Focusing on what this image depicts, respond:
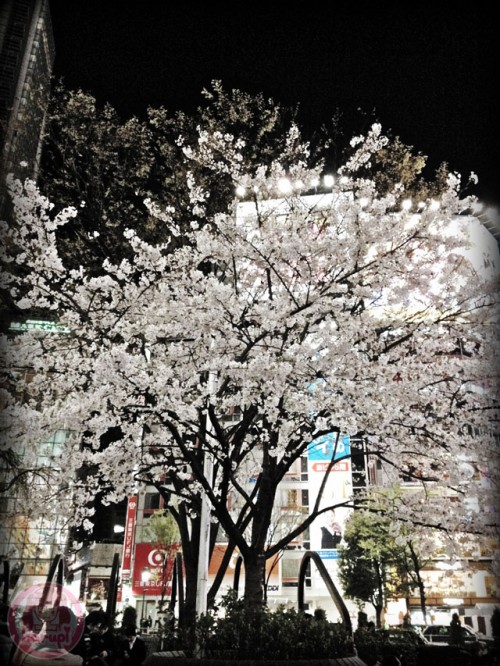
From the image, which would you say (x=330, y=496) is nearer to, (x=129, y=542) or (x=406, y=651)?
(x=129, y=542)

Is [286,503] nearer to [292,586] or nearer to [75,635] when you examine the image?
[292,586]

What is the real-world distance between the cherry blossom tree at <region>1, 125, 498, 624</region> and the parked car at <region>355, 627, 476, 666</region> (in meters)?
2.45

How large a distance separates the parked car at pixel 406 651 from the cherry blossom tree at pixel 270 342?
245 cm

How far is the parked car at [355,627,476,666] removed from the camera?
955 centimetres

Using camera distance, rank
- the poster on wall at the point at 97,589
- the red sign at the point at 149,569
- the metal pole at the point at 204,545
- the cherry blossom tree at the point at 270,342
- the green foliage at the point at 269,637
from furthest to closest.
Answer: the poster on wall at the point at 97,589 < the red sign at the point at 149,569 < the metal pole at the point at 204,545 < the cherry blossom tree at the point at 270,342 < the green foliage at the point at 269,637

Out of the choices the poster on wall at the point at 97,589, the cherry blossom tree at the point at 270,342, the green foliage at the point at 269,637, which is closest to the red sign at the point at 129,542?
the poster on wall at the point at 97,589

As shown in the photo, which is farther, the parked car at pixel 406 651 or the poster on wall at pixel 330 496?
the poster on wall at pixel 330 496

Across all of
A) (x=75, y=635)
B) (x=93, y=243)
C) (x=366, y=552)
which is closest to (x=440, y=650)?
(x=75, y=635)

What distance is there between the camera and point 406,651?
10.0 m

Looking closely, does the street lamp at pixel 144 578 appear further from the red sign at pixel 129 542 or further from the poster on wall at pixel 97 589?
the poster on wall at pixel 97 589

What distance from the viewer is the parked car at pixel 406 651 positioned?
9555 mm

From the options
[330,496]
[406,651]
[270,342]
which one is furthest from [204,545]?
[330,496]

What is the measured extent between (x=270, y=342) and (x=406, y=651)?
261 inches

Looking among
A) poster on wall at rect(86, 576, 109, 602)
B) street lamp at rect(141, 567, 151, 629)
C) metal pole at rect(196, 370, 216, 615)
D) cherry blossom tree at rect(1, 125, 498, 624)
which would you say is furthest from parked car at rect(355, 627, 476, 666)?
poster on wall at rect(86, 576, 109, 602)
